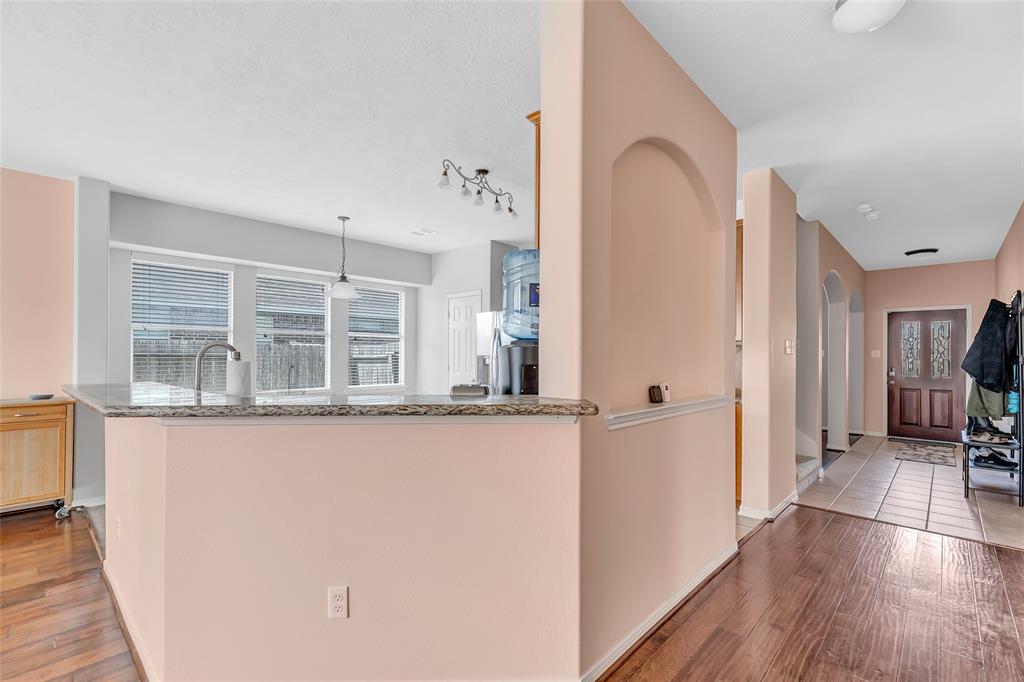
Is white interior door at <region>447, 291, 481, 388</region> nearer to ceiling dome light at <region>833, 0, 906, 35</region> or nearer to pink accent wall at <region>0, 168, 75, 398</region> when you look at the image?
pink accent wall at <region>0, 168, 75, 398</region>

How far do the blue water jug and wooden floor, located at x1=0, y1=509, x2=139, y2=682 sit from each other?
2024 millimetres

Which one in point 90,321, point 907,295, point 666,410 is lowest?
point 666,410

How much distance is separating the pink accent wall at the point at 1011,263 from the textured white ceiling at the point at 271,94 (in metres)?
4.39

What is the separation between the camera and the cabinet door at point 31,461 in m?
3.45

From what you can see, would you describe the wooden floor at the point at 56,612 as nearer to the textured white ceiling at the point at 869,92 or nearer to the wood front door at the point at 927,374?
the textured white ceiling at the point at 869,92

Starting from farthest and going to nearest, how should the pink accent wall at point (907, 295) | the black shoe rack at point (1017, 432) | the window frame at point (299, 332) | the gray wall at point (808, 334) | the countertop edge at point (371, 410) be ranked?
the pink accent wall at point (907, 295) → the window frame at point (299, 332) → the gray wall at point (808, 334) → the black shoe rack at point (1017, 432) → the countertop edge at point (371, 410)

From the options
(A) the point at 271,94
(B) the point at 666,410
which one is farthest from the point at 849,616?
(A) the point at 271,94

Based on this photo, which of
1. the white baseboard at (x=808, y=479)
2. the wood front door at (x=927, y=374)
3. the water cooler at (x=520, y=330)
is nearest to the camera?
the water cooler at (x=520, y=330)

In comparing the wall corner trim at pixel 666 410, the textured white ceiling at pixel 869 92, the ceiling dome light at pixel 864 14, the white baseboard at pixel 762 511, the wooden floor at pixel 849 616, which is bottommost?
the wooden floor at pixel 849 616

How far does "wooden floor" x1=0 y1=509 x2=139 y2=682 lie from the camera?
1918 millimetres

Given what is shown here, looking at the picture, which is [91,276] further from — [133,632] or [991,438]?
[991,438]

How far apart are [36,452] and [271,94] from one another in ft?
10.3

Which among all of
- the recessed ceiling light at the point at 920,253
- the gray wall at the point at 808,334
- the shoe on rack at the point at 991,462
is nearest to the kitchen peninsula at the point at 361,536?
the gray wall at the point at 808,334

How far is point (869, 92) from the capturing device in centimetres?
257
